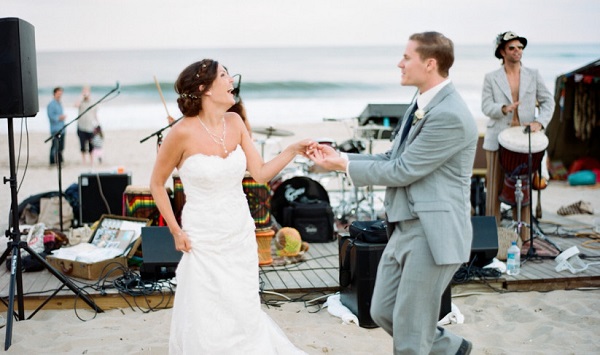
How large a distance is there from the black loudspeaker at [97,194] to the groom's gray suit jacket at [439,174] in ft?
18.0

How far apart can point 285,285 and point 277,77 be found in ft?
121

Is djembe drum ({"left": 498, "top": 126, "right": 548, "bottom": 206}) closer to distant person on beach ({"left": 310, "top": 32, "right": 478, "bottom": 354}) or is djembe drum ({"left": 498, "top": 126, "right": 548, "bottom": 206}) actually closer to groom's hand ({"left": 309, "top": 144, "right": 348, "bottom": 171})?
groom's hand ({"left": 309, "top": 144, "right": 348, "bottom": 171})

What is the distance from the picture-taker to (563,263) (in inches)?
259

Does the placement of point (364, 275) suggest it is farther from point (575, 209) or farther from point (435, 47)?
point (575, 209)

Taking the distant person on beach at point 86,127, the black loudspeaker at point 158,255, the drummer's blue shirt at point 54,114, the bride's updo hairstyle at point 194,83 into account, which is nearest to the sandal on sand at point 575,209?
the black loudspeaker at point 158,255

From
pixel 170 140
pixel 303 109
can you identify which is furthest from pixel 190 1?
pixel 170 140

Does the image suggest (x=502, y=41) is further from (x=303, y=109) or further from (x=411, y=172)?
(x=303, y=109)

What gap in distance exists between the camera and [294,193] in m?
8.58

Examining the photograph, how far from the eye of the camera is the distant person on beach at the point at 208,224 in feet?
13.0

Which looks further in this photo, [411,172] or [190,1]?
[190,1]

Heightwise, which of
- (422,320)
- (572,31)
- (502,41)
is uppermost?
(572,31)

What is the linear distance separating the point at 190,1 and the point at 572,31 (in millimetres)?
30908

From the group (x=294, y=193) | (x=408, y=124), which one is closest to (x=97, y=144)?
(x=294, y=193)

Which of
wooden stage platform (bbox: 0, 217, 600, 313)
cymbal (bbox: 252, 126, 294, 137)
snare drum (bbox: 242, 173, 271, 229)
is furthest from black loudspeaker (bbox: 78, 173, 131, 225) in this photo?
cymbal (bbox: 252, 126, 294, 137)
